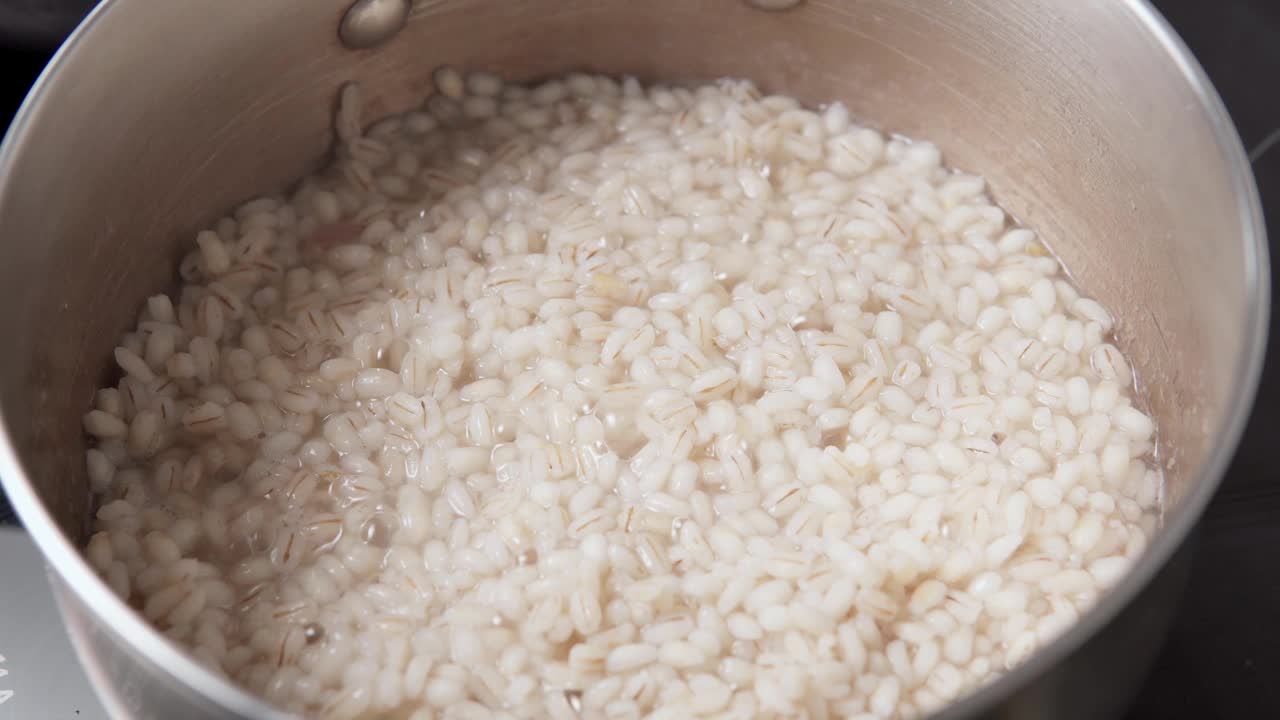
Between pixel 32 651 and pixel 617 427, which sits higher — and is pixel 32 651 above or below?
below

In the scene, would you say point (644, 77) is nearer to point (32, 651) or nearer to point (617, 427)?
point (617, 427)

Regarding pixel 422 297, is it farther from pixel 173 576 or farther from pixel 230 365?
pixel 173 576

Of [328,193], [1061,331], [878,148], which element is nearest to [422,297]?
[328,193]

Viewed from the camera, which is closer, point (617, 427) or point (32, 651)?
point (32, 651)

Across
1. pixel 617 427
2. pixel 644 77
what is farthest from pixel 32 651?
pixel 644 77

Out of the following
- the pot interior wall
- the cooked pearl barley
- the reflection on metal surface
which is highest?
the pot interior wall
